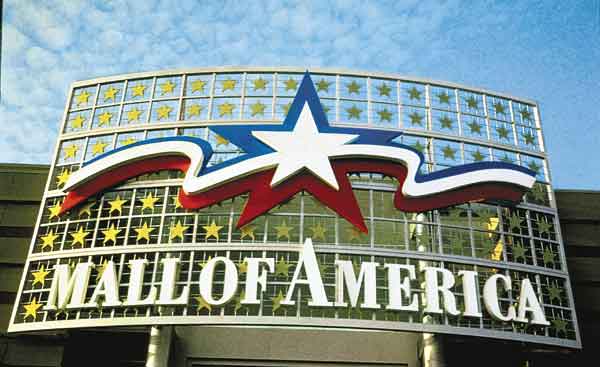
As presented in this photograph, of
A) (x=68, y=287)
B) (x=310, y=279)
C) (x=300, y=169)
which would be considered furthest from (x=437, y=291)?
(x=68, y=287)

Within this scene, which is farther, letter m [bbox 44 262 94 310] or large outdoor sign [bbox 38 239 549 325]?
letter m [bbox 44 262 94 310]

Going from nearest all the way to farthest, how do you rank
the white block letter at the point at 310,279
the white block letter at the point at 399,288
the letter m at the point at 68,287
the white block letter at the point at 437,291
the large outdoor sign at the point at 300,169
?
the white block letter at the point at 310,279 < the white block letter at the point at 399,288 < the white block letter at the point at 437,291 < the letter m at the point at 68,287 < the large outdoor sign at the point at 300,169

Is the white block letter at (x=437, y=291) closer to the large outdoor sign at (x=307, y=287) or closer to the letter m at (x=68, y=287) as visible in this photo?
the large outdoor sign at (x=307, y=287)

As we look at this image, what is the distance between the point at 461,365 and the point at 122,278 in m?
11.3

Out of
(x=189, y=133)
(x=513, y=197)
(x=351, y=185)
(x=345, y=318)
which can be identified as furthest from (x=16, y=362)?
(x=513, y=197)

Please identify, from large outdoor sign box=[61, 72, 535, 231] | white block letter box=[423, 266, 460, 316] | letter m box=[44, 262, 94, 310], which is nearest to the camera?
white block letter box=[423, 266, 460, 316]

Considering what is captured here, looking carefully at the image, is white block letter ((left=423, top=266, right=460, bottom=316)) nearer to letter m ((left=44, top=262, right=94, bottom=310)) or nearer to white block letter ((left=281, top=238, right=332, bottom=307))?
white block letter ((left=281, top=238, right=332, bottom=307))

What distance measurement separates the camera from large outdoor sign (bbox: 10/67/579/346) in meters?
16.7

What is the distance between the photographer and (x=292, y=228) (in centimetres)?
1761

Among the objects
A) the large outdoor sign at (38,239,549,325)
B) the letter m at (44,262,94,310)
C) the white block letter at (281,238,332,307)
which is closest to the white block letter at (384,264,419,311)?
the large outdoor sign at (38,239,549,325)

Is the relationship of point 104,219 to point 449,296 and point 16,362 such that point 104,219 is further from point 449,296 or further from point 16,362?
point 449,296

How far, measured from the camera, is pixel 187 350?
18.6 m

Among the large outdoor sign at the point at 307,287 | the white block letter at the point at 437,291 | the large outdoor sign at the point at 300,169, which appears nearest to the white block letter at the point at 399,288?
the large outdoor sign at the point at 307,287

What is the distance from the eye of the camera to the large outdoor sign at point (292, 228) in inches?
656
